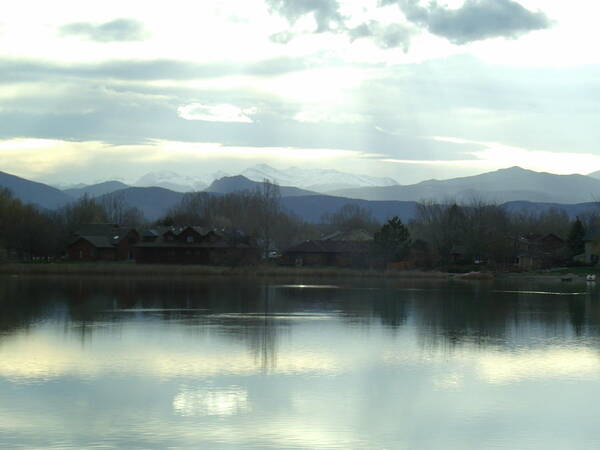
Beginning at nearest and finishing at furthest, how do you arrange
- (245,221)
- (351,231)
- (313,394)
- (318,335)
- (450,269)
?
(313,394), (318,335), (450,269), (245,221), (351,231)

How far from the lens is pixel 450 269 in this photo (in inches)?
3435

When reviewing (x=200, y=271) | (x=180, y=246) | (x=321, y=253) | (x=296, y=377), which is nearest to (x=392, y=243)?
(x=321, y=253)

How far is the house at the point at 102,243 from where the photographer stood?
9619 centimetres

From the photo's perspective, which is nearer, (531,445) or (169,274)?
(531,445)

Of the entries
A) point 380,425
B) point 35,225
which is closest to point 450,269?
point 35,225

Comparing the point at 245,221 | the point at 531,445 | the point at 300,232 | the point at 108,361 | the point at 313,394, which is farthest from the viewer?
the point at 300,232

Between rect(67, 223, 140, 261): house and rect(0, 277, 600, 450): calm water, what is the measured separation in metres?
53.7

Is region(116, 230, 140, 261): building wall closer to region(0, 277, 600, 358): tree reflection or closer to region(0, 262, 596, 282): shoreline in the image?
region(0, 262, 596, 282): shoreline

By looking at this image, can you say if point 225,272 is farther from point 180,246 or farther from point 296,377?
point 296,377

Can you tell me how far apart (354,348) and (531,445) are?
41.2 ft

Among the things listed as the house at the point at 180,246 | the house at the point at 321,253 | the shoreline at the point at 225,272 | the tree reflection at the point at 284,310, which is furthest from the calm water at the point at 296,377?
the house at the point at 321,253

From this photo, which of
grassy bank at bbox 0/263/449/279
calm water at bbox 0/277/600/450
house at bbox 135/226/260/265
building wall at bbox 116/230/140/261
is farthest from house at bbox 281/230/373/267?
calm water at bbox 0/277/600/450

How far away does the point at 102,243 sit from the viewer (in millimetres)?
97125

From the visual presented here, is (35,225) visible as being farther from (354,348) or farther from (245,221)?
(354,348)
